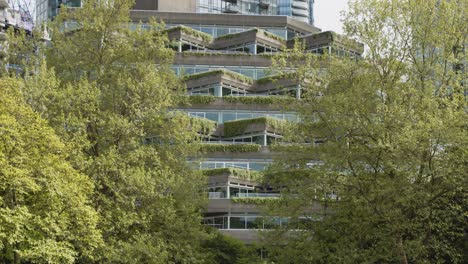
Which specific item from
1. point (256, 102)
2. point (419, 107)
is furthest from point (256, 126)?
A: point (419, 107)

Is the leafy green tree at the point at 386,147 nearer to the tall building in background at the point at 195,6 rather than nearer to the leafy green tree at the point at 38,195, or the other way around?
the leafy green tree at the point at 38,195

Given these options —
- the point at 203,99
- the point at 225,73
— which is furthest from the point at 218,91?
the point at 203,99

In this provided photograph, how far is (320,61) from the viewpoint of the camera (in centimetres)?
4972

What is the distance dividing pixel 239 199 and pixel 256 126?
28.3ft

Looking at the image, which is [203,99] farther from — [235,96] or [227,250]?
[227,250]

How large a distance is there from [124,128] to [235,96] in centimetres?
3166

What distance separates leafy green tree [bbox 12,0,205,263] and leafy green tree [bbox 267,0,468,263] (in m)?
6.00

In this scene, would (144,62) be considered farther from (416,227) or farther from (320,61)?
(416,227)

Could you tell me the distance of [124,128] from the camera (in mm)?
46781

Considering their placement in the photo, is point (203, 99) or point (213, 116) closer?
point (203, 99)

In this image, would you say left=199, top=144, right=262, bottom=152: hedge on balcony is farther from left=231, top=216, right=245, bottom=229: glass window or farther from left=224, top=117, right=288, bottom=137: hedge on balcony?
left=231, top=216, right=245, bottom=229: glass window

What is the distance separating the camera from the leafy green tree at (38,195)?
131ft

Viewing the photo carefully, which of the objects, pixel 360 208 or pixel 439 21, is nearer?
pixel 360 208

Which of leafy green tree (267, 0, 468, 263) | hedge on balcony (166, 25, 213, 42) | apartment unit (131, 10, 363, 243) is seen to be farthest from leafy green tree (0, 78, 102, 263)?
hedge on balcony (166, 25, 213, 42)
